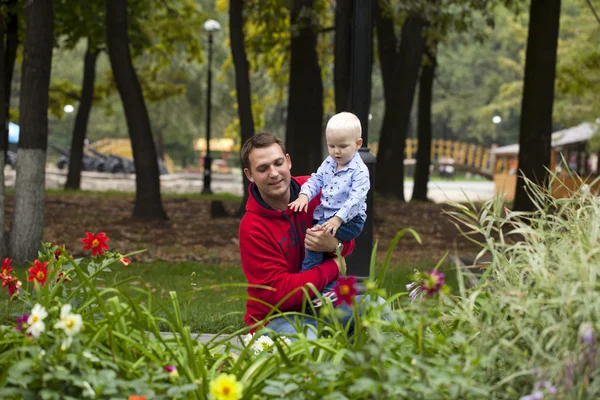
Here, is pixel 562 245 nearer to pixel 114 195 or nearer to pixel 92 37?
pixel 92 37

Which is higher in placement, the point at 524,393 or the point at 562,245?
the point at 562,245

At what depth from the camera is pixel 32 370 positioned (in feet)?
8.86

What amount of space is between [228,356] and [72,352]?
712 mm

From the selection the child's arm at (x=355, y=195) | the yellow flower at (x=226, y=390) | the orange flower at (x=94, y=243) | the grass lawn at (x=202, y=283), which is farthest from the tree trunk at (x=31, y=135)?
the yellow flower at (x=226, y=390)

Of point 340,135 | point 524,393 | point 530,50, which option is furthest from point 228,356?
point 530,50

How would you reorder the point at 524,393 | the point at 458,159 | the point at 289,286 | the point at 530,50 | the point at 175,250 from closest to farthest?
the point at 524,393 → the point at 289,286 → the point at 175,250 → the point at 530,50 → the point at 458,159

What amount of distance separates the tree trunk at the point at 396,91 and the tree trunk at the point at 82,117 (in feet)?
27.2

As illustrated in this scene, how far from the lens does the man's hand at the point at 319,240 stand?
409 cm

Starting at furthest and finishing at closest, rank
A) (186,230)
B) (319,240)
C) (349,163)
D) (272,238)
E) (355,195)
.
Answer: (186,230) < (349,163) < (355,195) < (272,238) < (319,240)

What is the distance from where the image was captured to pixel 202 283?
386 inches

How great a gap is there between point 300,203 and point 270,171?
213mm

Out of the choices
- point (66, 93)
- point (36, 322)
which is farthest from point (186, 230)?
point (66, 93)

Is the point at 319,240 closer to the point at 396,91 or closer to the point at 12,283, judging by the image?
the point at 12,283

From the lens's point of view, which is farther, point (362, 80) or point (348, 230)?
point (362, 80)
